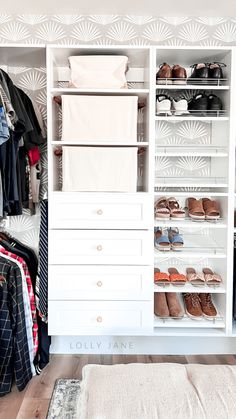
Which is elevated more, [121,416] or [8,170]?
[8,170]

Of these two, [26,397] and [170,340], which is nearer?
[26,397]

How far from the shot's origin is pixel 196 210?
8.38 ft

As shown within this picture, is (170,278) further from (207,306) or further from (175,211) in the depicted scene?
(175,211)

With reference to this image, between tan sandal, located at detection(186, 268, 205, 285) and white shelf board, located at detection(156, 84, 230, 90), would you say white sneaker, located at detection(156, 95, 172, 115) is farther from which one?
tan sandal, located at detection(186, 268, 205, 285)

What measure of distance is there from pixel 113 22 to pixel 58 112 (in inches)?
28.8

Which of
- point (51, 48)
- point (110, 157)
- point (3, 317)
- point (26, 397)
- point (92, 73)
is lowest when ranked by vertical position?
point (26, 397)

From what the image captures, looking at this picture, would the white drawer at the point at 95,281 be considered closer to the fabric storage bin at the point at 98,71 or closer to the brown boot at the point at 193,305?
the brown boot at the point at 193,305

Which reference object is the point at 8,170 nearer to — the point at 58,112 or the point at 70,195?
the point at 70,195

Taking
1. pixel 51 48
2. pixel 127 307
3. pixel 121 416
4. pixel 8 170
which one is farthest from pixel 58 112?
pixel 121 416

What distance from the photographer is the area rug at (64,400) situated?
6.68ft

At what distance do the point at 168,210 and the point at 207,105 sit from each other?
2.31ft

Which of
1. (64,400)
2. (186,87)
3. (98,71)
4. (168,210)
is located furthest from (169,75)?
(64,400)

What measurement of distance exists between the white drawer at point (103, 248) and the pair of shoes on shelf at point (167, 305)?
1.21 feet

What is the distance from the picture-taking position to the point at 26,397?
7.28ft
